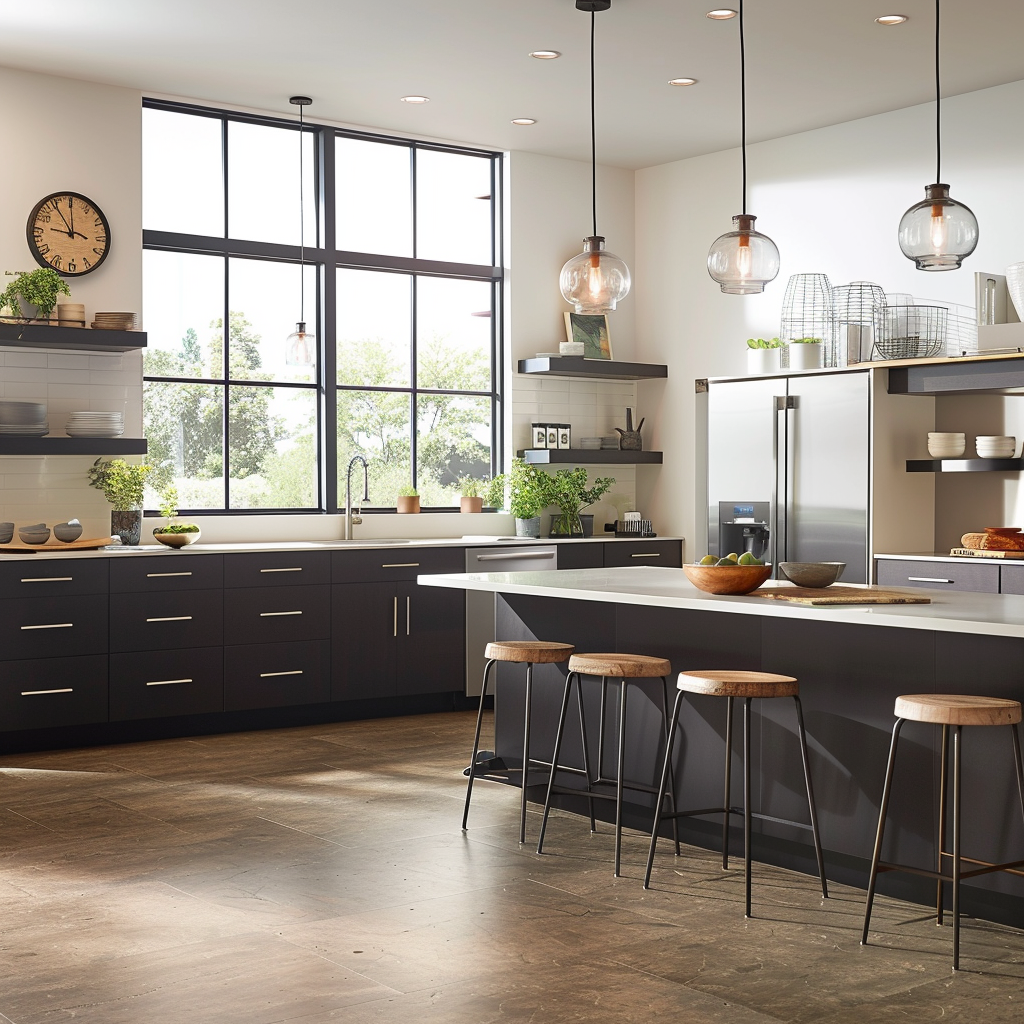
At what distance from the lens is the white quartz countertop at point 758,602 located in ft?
11.2

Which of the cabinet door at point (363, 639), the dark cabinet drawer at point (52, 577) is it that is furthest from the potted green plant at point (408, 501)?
the dark cabinet drawer at point (52, 577)

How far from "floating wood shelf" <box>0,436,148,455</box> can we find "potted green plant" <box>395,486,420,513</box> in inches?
64.9

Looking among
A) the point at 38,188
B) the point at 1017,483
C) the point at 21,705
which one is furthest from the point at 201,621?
the point at 1017,483

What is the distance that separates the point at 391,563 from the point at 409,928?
3.48 m

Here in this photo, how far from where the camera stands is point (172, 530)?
646 centimetres

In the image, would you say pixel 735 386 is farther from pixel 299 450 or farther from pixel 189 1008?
pixel 189 1008

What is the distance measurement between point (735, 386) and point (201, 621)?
10.1ft

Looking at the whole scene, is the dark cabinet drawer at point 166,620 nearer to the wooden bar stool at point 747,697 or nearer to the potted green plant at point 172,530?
the potted green plant at point 172,530

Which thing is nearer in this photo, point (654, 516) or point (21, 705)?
point (21, 705)

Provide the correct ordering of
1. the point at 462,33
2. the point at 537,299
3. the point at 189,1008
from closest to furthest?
1. the point at 189,1008
2. the point at 462,33
3. the point at 537,299

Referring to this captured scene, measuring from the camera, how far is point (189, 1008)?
2959mm

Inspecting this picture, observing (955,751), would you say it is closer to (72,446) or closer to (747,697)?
(747,697)

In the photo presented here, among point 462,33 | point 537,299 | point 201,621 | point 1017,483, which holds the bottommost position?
point 201,621

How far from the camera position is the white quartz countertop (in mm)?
3414
